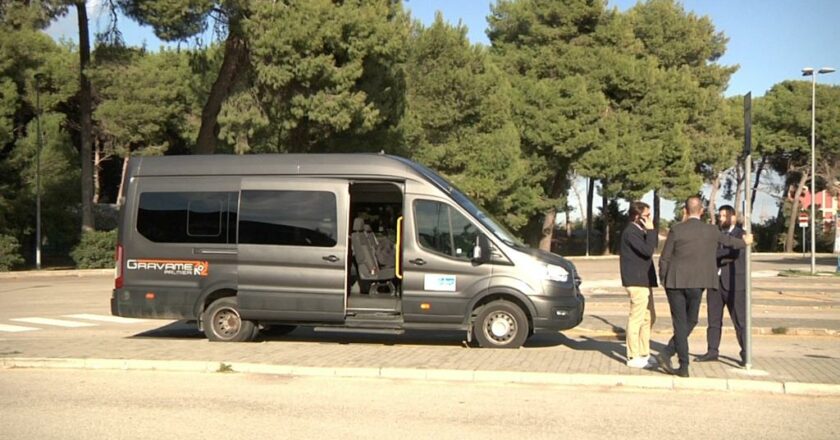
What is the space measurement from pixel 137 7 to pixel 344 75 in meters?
8.56

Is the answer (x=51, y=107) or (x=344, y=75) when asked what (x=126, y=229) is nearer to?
(x=344, y=75)

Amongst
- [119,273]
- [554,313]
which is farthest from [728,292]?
[119,273]

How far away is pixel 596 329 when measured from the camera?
518 inches

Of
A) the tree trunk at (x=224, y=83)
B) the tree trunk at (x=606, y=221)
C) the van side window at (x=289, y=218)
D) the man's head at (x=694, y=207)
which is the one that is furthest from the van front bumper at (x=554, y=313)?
the tree trunk at (x=606, y=221)

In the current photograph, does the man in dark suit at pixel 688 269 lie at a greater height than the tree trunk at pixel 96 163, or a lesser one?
lesser

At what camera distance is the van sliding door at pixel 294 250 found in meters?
11.0

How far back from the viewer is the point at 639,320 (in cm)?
909

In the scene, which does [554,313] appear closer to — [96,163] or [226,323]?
[226,323]

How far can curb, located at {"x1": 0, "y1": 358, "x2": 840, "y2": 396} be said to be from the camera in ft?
26.8

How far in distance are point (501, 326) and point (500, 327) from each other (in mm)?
19

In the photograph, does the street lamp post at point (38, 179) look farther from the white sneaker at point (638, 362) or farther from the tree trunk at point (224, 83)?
the white sneaker at point (638, 362)

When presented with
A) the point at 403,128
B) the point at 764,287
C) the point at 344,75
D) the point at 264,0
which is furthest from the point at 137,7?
the point at 764,287

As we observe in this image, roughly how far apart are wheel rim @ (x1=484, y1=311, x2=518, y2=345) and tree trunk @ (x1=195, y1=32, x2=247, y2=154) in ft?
74.5

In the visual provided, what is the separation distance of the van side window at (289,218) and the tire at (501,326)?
230cm
